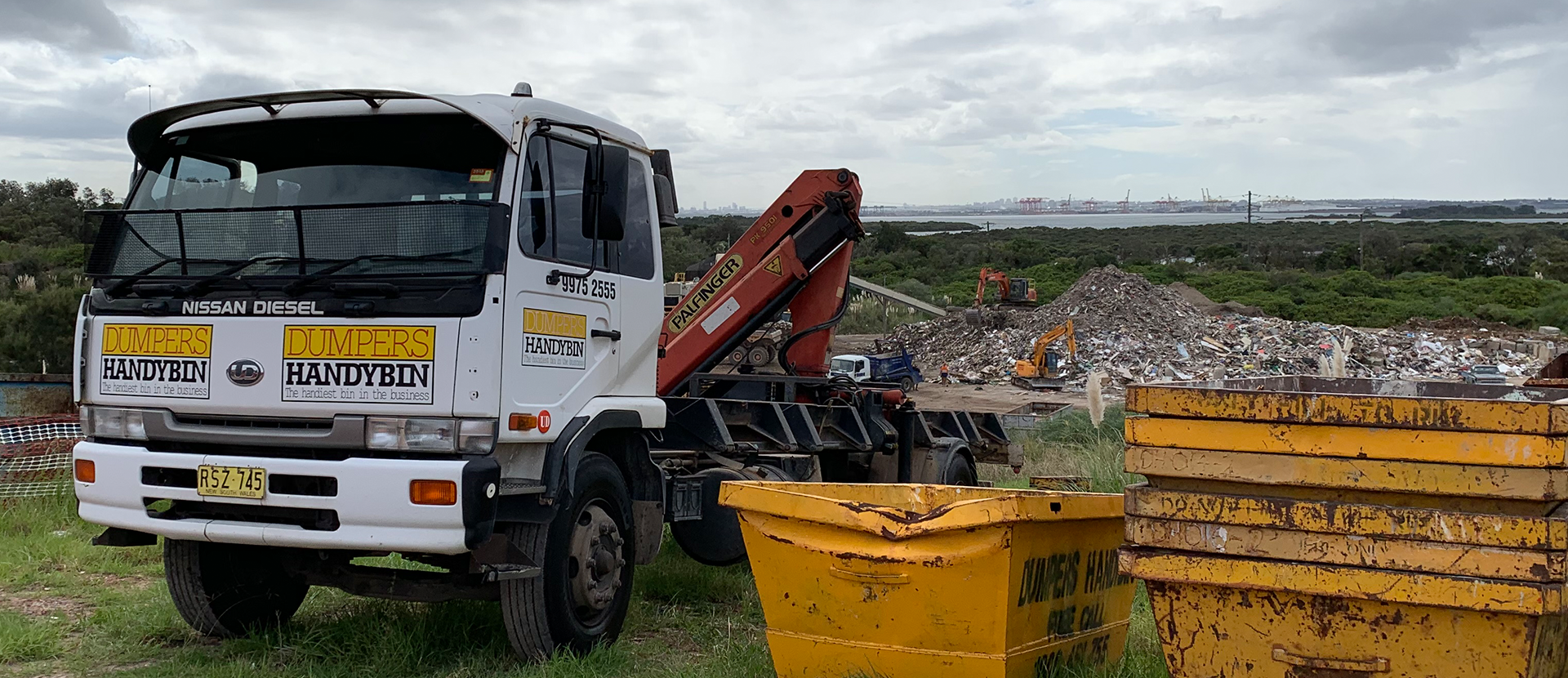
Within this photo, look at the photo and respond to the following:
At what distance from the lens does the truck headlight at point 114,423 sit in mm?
5898

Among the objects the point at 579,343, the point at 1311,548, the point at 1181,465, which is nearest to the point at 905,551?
the point at 1181,465

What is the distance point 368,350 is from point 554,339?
89 centimetres

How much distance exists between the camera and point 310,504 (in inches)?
217

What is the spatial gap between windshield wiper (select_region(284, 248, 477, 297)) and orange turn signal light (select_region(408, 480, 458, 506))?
0.97 metres

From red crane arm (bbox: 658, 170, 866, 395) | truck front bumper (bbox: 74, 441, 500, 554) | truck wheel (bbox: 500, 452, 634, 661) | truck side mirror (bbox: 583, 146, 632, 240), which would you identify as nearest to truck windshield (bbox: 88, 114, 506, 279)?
truck side mirror (bbox: 583, 146, 632, 240)

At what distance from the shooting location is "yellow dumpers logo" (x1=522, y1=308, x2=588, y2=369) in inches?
232

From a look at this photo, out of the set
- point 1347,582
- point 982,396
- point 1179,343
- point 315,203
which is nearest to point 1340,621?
point 1347,582

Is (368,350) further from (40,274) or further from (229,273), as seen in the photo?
(40,274)

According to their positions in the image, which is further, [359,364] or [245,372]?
[245,372]

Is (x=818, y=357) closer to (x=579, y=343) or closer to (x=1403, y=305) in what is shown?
(x=579, y=343)

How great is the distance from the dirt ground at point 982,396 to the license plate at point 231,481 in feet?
66.2

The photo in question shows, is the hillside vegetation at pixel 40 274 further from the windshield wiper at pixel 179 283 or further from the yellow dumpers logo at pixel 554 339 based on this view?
the yellow dumpers logo at pixel 554 339

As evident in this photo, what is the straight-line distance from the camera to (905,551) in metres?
5.35

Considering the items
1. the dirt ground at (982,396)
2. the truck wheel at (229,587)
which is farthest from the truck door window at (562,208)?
the dirt ground at (982,396)
